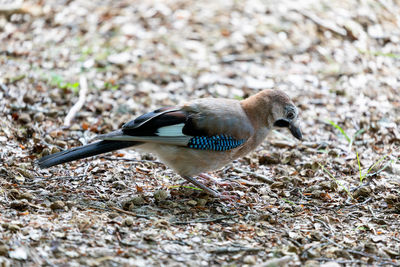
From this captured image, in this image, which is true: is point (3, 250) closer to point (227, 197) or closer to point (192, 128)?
point (192, 128)

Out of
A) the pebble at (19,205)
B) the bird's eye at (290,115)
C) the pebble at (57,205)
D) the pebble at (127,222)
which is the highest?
the bird's eye at (290,115)

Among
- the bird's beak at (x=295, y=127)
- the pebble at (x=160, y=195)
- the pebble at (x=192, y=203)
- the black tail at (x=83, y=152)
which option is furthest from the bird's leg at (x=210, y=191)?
the bird's beak at (x=295, y=127)

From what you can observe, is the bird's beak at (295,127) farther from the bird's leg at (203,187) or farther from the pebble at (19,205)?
the pebble at (19,205)

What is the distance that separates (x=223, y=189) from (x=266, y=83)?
3094 millimetres

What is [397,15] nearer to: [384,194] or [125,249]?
[384,194]

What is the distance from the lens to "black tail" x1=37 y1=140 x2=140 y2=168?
4828 millimetres

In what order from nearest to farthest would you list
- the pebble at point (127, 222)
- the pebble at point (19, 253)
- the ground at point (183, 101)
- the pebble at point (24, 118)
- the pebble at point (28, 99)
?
the pebble at point (19, 253) < the ground at point (183, 101) < the pebble at point (127, 222) < the pebble at point (24, 118) < the pebble at point (28, 99)

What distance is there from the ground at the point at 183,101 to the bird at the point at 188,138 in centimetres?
34

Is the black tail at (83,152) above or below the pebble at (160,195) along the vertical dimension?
above

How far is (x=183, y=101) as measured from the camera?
24.3ft

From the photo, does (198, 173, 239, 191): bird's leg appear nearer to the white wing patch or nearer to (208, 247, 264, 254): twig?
the white wing patch

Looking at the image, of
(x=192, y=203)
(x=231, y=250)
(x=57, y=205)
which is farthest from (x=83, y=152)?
(x=231, y=250)

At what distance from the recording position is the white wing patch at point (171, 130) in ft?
16.1

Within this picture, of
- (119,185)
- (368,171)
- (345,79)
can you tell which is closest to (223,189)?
(119,185)
